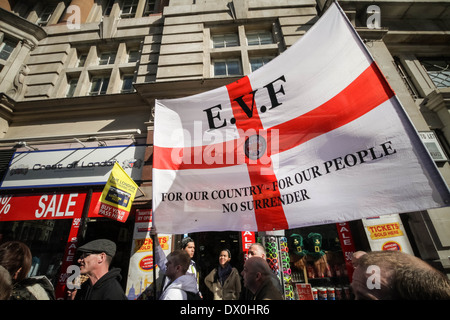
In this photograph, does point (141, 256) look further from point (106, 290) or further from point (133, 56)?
point (133, 56)

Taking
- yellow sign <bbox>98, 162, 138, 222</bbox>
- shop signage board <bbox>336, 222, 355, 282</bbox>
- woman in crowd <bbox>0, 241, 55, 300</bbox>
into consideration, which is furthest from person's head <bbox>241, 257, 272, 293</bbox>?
shop signage board <bbox>336, 222, 355, 282</bbox>

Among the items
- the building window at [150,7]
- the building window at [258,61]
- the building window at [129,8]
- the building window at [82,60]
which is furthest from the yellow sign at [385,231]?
the building window at [129,8]

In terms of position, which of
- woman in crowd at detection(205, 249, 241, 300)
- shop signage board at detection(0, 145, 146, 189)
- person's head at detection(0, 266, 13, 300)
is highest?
shop signage board at detection(0, 145, 146, 189)

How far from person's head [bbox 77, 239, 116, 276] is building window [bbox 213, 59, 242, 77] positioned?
7.84 meters

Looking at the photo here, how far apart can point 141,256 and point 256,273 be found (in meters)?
4.28

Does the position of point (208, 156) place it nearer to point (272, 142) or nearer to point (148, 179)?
point (272, 142)

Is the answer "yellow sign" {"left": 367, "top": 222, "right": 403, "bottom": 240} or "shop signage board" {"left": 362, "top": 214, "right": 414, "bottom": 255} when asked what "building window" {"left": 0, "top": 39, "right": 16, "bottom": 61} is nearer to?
Answer: "shop signage board" {"left": 362, "top": 214, "right": 414, "bottom": 255}

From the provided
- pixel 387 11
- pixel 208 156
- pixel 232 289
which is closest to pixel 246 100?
pixel 208 156

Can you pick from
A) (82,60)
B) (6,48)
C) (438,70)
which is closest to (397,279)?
(438,70)

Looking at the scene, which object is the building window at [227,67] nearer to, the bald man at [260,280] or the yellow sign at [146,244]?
the yellow sign at [146,244]

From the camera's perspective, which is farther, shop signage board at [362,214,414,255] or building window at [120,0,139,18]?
building window at [120,0,139,18]

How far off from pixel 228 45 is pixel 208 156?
8677 millimetres

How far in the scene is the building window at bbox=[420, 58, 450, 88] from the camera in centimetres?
750

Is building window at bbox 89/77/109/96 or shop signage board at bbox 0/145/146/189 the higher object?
building window at bbox 89/77/109/96
